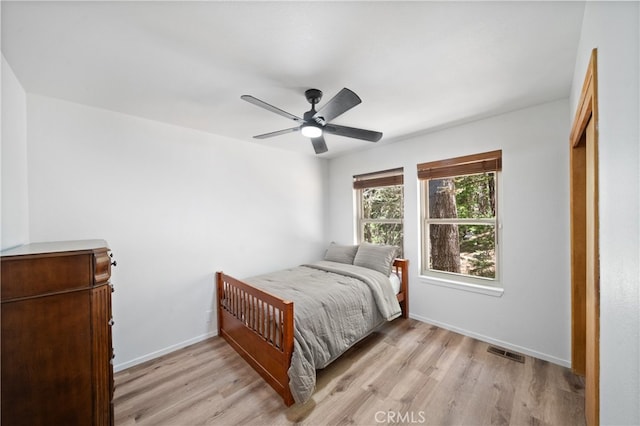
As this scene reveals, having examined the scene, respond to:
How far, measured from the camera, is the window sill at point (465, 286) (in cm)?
259

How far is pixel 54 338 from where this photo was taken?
1078 millimetres

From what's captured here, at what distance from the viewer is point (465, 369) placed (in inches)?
85.4

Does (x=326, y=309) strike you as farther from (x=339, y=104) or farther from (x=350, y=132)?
(x=339, y=104)

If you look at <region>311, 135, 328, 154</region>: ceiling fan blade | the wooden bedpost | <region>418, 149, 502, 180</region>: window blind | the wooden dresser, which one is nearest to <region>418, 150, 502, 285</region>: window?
<region>418, 149, 502, 180</region>: window blind

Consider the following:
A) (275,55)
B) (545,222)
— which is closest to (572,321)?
(545,222)

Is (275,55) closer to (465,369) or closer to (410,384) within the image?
(410,384)

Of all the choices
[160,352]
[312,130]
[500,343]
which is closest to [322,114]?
[312,130]

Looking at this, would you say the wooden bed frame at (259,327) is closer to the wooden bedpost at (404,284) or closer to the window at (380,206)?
the wooden bedpost at (404,284)

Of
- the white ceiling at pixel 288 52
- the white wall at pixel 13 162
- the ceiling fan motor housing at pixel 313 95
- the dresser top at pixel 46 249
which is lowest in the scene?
the dresser top at pixel 46 249

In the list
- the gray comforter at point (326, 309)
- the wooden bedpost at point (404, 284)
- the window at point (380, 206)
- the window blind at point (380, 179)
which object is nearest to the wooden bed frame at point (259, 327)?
the gray comforter at point (326, 309)

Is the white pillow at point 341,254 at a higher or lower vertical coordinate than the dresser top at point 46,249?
lower

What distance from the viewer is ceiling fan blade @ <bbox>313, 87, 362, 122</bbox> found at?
153cm

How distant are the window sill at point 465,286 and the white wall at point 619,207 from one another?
178cm

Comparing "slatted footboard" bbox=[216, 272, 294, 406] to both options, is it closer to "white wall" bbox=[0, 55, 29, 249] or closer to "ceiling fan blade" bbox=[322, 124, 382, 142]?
"ceiling fan blade" bbox=[322, 124, 382, 142]
